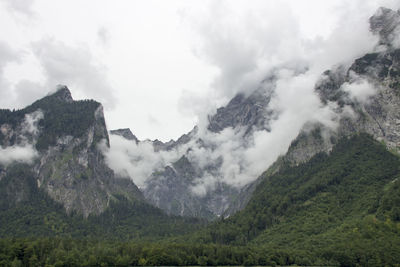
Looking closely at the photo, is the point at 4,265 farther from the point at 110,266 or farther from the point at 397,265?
the point at 397,265

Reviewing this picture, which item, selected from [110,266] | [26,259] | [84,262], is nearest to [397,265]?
[110,266]

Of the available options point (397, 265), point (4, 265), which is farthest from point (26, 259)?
point (397, 265)

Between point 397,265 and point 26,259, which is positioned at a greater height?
point 26,259

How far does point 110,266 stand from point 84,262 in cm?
1378

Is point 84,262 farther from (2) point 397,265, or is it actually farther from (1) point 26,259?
(2) point 397,265

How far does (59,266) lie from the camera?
18838cm

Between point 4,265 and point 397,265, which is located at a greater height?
point 4,265

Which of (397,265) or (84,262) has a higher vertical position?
(84,262)

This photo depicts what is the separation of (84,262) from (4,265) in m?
37.7

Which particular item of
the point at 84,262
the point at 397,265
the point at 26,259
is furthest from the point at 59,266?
the point at 397,265

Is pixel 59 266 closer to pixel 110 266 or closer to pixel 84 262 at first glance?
pixel 84 262

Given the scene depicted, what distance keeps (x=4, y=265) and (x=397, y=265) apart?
20128 centimetres

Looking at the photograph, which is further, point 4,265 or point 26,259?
point 26,259

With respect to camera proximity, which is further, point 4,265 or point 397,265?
point 397,265
